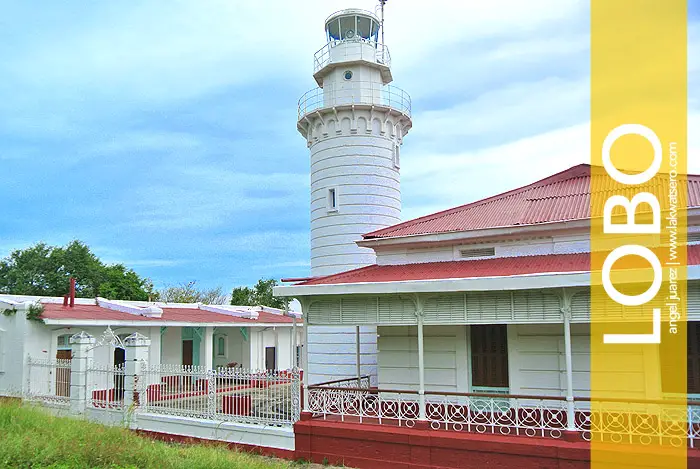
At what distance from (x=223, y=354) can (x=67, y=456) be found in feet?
56.4

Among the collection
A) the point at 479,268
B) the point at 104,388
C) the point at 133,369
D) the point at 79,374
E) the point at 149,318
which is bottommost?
the point at 104,388

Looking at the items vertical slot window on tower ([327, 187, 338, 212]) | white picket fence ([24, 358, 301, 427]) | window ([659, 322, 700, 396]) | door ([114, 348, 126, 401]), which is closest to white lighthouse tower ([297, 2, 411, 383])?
vertical slot window on tower ([327, 187, 338, 212])

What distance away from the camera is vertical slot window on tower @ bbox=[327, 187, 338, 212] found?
58.3 feet

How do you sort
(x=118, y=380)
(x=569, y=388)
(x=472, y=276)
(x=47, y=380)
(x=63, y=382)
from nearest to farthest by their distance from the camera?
(x=569, y=388) < (x=472, y=276) < (x=118, y=380) < (x=63, y=382) < (x=47, y=380)

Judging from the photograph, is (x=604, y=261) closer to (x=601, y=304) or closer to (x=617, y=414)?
(x=601, y=304)

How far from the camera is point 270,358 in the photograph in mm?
26266

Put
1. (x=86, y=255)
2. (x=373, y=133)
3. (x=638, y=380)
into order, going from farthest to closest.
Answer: (x=86, y=255) → (x=373, y=133) → (x=638, y=380)

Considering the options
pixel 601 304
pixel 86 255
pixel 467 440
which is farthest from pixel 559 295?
pixel 86 255

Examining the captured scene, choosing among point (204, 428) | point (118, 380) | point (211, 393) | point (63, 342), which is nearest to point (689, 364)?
point (211, 393)

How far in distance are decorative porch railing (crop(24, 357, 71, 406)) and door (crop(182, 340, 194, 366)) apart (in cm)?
700

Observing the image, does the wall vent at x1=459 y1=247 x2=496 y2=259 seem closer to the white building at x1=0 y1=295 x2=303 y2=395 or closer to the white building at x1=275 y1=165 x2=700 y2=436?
the white building at x1=275 y1=165 x2=700 y2=436

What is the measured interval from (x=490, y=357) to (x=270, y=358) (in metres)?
15.8

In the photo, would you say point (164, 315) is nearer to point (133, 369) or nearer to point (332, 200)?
point (133, 369)

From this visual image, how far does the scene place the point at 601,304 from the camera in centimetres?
980
